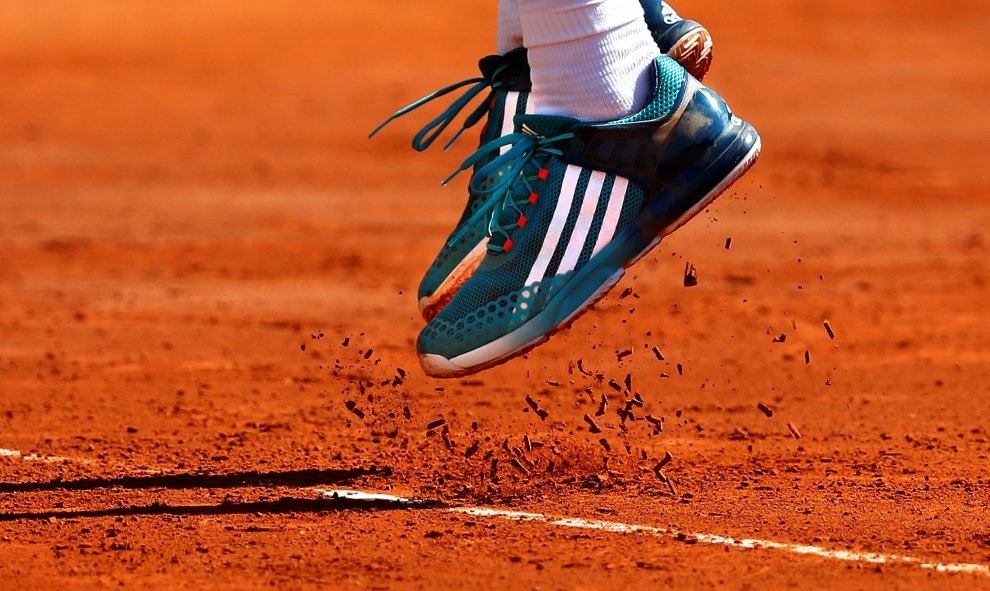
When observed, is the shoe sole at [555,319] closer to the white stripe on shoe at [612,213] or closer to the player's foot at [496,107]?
the white stripe on shoe at [612,213]

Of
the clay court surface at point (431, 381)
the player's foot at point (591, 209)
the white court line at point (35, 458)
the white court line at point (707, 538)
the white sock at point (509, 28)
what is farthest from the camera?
the white court line at point (35, 458)

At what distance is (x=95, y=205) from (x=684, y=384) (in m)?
6.09

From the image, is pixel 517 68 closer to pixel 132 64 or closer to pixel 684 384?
pixel 684 384

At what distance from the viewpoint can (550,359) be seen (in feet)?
19.9

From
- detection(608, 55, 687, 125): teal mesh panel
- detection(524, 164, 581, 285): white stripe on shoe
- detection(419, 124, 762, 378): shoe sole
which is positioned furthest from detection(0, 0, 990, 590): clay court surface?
detection(608, 55, 687, 125): teal mesh panel

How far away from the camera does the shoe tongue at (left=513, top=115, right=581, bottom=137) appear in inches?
143

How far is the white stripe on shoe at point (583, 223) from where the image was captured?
3.58m

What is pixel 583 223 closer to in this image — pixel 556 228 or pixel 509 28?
pixel 556 228

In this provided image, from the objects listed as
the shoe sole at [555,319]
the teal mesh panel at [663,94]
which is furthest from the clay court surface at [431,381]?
the teal mesh panel at [663,94]

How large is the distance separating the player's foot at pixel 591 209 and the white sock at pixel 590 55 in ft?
0.14

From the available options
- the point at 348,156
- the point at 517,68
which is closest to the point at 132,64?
the point at 348,156

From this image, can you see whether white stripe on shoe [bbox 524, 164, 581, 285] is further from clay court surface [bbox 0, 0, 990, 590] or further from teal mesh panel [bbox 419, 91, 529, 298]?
clay court surface [bbox 0, 0, 990, 590]

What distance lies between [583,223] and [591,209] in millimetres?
40

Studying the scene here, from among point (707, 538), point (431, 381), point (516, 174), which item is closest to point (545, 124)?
point (516, 174)
